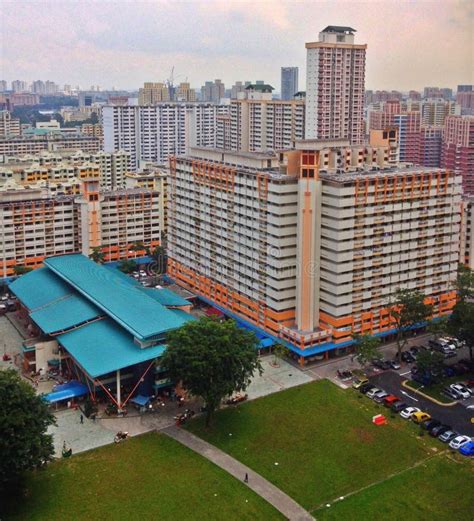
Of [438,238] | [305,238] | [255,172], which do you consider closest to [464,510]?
[305,238]

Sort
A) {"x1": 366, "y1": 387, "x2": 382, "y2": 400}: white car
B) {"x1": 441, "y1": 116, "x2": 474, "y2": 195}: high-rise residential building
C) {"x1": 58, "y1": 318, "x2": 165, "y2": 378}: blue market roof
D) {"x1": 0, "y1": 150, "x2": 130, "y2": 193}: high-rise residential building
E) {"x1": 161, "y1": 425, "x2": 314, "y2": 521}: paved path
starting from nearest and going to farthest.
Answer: {"x1": 161, "y1": 425, "x2": 314, "y2": 521}: paved path, {"x1": 58, "y1": 318, "x2": 165, "y2": 378}: blue market roof, {"x1": 366, "y1": 387, "x2": 382, "y2": 400}: white car, {"x1": 0, "y1": 150, "x2": 130, "y2": 193}: high-rise residential building, {"x1": 441, "y1": 116, "x2": 474, "y2": 195}: high-rise residential building

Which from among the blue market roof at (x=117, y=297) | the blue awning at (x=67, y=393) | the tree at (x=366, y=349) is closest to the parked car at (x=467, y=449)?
the tree at (x=366, y=349)

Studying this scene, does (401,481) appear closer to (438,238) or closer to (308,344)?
(308,344)

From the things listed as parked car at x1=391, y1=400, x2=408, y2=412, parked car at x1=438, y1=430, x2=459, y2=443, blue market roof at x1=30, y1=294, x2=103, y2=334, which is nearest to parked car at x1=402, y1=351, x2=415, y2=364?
parked car at x1=391, y1=400, x2=408, y2=412

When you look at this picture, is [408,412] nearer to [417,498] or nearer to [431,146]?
[417,498]

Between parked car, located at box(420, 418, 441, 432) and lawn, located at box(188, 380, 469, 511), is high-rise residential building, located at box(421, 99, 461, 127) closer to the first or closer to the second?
lawn, located at box(188, 380, 469, 511)

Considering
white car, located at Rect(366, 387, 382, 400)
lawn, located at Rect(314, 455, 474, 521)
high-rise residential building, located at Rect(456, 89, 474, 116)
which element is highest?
high-rise residential building, located at Rect(456, 89, 474, 116)

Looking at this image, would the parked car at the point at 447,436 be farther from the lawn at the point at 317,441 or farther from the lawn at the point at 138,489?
the lawn at the point at 138,489
